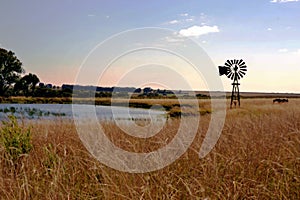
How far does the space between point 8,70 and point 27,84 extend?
9.15 ft

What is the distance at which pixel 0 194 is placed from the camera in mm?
2992

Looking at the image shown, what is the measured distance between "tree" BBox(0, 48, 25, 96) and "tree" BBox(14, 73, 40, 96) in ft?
1.63

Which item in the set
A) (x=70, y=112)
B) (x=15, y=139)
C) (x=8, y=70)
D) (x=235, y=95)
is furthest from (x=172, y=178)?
(x=8, y=70)

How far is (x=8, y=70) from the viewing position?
2903cm

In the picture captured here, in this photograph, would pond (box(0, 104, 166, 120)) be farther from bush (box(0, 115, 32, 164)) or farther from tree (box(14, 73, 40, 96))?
tree (box(14, 73, 40, 96))

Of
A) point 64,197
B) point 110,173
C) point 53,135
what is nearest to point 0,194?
point 64,197

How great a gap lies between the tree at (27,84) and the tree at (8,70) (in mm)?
497

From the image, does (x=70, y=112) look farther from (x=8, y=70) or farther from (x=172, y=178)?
(x=8, y=70)

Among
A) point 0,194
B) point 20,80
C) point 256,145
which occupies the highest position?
point 20,80

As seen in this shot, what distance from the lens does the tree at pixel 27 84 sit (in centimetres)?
2764

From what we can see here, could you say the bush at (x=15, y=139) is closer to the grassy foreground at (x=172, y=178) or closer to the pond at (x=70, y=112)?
the grassy foreground at (x=172, y=178)

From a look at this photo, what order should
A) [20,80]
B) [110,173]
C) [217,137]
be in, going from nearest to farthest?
[110,173] < [217,137] < [20,80]

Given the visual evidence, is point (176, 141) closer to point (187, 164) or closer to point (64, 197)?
point (187, 164)

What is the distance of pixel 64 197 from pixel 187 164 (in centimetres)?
151
